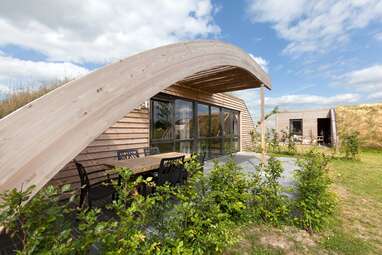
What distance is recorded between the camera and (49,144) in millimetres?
1293

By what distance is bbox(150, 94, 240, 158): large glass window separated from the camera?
5.32 meters

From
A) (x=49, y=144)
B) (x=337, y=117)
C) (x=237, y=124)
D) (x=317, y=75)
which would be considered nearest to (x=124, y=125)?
(x=49, y=144)

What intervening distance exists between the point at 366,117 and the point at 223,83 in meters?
12.3

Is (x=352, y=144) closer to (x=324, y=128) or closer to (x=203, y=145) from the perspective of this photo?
(x=203, y=145)

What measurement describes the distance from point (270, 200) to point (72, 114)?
258cm

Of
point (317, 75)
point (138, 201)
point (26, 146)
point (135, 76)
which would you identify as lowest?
point (138, 201)

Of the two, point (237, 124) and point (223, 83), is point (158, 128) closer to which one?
point (223, 83)

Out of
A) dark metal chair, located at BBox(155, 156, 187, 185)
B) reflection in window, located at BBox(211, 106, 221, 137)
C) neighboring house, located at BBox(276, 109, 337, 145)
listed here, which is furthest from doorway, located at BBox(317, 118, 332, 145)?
dark metal chair, located at BBox(155, 156, 187, 185)

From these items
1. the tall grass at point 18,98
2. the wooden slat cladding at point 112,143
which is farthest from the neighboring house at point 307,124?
the tall grass at point 18,98

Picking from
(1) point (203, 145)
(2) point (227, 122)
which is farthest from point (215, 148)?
(2) point (227, 122)

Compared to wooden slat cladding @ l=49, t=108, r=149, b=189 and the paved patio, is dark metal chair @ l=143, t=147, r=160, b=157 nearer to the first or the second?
wooden slat cladding @ l=49, t=108, r=149, b=189

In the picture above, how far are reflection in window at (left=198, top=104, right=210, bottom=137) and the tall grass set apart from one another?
4.47 meters

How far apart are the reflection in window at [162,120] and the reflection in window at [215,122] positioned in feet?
8.22

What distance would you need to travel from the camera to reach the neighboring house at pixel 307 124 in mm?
15733
